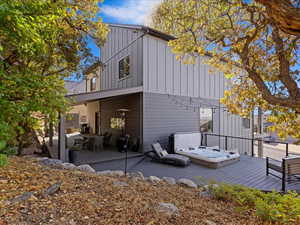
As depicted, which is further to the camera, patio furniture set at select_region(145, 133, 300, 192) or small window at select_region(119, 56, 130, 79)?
small window at select_region(119, 56, 130, 79)

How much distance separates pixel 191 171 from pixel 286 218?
3987 mm

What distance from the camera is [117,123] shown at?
10.4 meters

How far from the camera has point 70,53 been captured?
5910 mm

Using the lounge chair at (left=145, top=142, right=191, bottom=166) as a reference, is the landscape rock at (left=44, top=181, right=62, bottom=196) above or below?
above

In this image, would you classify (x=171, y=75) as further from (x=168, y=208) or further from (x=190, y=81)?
(x=168, y=208)

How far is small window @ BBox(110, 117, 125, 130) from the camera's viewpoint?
385 inches

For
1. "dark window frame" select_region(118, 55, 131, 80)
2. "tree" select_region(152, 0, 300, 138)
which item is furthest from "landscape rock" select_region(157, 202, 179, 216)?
"dark window frame" select_region(118, 55, 131, 80)

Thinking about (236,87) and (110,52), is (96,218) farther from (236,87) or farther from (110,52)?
(110,52)

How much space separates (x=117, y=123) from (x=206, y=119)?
5702 millimetres

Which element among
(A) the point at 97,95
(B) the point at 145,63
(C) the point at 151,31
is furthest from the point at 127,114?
(C) the point at 151,31

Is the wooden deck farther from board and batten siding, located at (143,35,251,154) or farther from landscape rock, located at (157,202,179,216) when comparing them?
landscape rock, located at (157,202,179,216)

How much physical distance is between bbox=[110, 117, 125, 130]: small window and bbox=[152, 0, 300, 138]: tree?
5.67 meters

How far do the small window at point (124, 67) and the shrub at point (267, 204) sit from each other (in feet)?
26.1

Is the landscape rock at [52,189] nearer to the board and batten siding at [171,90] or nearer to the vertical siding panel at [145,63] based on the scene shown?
the board and batten siding at [171,90]
